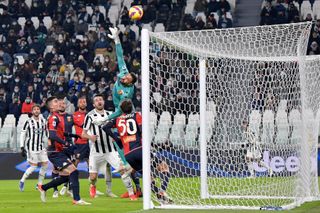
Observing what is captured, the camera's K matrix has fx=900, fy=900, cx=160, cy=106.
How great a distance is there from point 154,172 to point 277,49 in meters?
2.60

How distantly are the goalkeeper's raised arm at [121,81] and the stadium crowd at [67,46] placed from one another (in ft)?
33.2

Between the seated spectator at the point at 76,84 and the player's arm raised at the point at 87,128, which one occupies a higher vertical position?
the seated spectator at the point at 76,84

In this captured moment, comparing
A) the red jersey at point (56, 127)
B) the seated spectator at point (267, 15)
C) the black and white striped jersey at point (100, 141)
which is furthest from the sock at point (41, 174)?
the seated spectator at point (267, 15)

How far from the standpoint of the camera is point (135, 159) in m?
13.2

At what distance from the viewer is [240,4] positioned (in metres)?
30.2

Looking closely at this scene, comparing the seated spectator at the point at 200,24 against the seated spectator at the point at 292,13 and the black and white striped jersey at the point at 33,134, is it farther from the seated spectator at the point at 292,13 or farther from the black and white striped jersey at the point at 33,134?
the black and white striped jersey at the point at 33,134

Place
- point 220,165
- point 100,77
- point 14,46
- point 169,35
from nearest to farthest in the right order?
point 169,35 → point 220,165 → point 100,77 → point 14,46

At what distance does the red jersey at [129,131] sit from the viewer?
13.3 m

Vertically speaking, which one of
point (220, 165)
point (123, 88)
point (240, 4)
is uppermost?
point (240, 4)

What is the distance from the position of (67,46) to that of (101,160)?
1394cm

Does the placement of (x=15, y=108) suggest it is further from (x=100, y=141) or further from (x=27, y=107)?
(x=100, y=141)

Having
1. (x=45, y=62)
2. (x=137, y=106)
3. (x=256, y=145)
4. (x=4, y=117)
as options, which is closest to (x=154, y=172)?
(x=256, y=145)

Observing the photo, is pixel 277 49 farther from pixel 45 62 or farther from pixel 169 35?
pixel 45 62

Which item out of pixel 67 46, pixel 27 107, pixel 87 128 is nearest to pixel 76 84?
pixel 27 107
